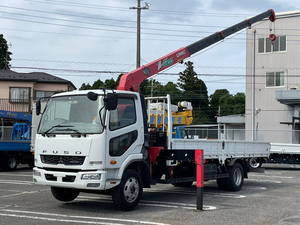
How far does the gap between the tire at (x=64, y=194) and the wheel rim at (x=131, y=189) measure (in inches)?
67.4

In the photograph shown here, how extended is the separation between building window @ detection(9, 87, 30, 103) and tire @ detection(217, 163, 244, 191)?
32.6m

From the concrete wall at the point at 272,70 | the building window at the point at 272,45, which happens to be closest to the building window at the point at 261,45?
the building window at the point at 272,45

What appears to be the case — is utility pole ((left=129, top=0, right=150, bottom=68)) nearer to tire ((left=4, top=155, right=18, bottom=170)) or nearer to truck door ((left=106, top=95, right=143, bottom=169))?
tire ((left=4, top=155, right=18, bottom=170))

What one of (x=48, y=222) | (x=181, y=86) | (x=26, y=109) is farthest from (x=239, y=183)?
(x=181, y=86)

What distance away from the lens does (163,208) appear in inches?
438

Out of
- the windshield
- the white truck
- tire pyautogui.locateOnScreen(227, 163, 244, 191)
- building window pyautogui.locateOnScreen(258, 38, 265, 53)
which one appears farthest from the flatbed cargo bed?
building window pyautogui.locateOnScreen(258, 38, 265, 53)

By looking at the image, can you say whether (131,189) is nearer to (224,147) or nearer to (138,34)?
(224,147)

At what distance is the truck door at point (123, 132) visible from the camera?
10.2 meters

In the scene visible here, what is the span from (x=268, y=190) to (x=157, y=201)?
15.1ft

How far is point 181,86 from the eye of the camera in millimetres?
92875

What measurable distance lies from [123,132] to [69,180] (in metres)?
1.59

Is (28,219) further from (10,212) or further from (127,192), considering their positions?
(127,192)

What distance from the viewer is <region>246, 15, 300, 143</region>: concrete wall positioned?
1555 inches

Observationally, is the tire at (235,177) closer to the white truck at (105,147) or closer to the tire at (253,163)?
the tire at (253,163)
